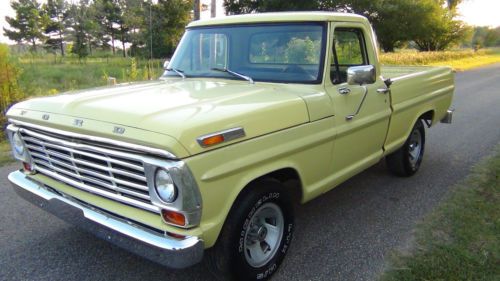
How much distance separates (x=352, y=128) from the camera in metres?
3.63

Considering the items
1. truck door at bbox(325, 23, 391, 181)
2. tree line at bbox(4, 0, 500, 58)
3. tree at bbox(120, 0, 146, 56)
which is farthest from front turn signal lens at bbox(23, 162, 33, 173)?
tree at bbox(120, 0, 146, 56)

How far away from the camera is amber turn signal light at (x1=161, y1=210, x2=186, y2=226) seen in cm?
238

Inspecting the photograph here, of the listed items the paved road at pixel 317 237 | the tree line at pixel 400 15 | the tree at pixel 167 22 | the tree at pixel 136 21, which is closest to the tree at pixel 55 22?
the tree at pixel 136 21

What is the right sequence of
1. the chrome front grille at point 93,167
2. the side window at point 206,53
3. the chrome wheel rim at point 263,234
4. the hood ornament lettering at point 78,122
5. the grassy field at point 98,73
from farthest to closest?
the grassy field at point 98,73, the side window at point 206,53, the chrome wheel rim at point 263,234, the hood ornament lettering at point 78,122, the chrome front grille at point 93,167

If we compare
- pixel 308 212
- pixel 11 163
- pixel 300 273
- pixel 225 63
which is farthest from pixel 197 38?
pixel 11 163

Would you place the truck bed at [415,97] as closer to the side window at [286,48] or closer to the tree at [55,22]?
the side window at [286,48]

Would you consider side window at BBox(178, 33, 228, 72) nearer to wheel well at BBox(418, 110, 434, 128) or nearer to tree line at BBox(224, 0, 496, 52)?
wheel well at BBox(418, 110, 434, 128)

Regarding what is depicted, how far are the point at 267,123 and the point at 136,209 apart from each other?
1028mm

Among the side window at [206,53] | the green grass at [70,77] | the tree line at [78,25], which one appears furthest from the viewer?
the tree line at [78,25]

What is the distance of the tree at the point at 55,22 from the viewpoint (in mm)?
53844

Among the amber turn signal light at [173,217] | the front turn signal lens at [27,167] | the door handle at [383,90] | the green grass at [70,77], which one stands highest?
the door handle at [383,90]

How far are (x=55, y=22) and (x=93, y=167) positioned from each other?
5950 cm

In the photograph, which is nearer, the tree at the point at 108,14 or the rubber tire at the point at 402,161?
the rubber tire at the point at 402,161

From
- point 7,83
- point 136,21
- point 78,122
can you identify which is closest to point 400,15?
point 136,21
